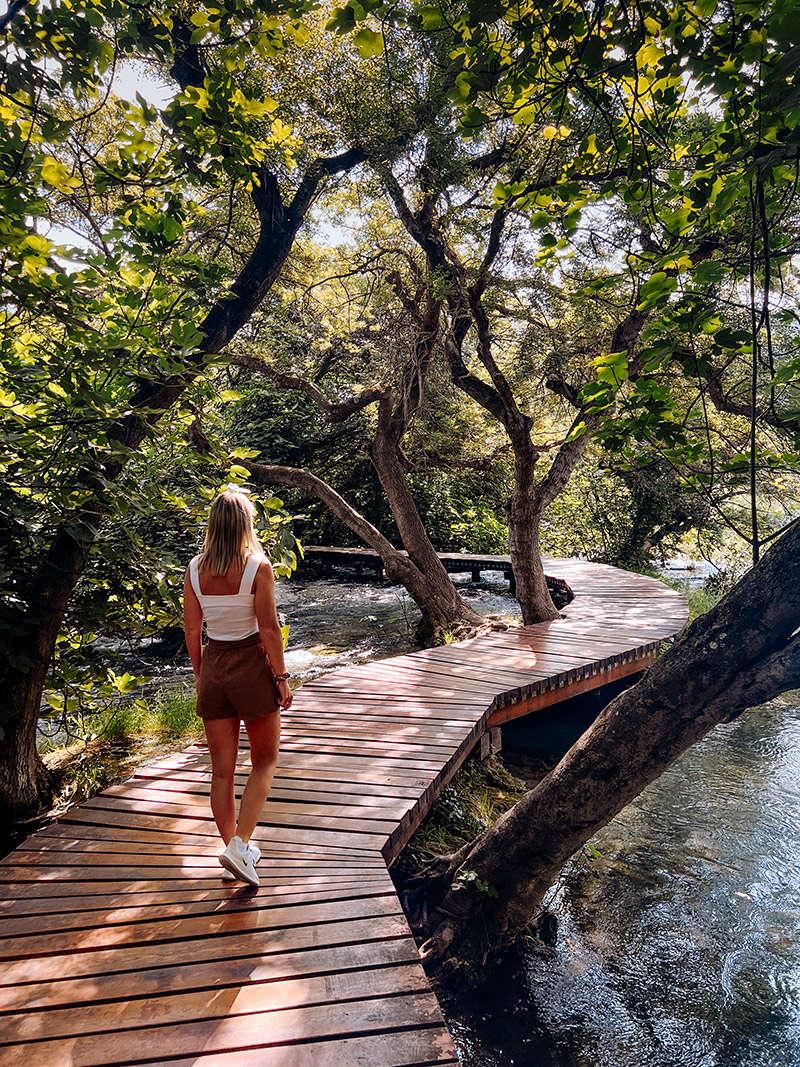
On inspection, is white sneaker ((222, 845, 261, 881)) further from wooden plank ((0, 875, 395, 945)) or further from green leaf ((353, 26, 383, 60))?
green leaf ((353, 26, 383, 60))

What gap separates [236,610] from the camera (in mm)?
2742

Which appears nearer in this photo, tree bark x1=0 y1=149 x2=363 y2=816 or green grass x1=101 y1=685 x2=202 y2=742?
tree bark x1=0 y1=149 x2=363 y2=816

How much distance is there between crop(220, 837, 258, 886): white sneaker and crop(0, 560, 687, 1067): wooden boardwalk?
0.27 feet

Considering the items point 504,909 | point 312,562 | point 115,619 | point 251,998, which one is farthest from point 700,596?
point 251,998

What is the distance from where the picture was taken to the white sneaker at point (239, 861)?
2.87 metres

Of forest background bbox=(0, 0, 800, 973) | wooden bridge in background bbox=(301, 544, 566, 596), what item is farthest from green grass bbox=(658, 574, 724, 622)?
forest background bbox=(0, 0, 800, 973)

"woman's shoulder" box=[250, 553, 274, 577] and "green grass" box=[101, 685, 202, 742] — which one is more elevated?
"woman's shoulder" box=[250, 553, 274, 577]

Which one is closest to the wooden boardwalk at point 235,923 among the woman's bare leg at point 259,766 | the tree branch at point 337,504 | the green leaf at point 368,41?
the woman's bare leg at point 259,766

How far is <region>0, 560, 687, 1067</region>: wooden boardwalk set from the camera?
2.11 m

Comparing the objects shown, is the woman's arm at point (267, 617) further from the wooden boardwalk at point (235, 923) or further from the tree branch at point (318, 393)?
the tree branch at point (318, 393)

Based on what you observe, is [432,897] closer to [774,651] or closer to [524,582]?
[774,651]

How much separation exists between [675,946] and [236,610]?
153 inches

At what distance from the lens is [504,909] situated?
150 inches

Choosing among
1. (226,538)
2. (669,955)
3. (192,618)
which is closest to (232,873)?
(192,618)
